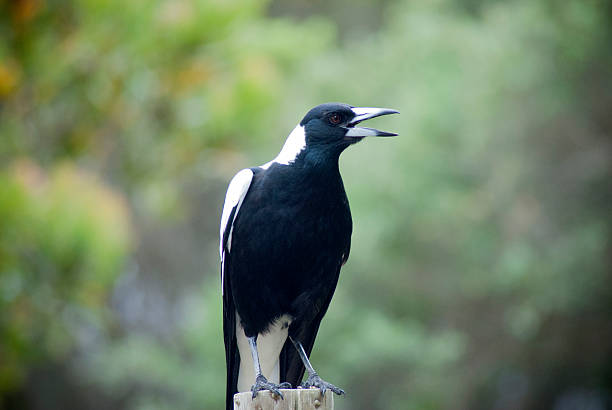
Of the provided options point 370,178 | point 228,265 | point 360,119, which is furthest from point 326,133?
point 370,178

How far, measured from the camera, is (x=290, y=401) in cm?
291

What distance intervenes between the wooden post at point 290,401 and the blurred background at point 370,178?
9.86 ft

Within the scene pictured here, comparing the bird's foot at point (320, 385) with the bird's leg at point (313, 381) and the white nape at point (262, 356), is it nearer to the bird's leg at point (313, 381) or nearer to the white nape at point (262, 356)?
the bird's leg at point (313, 381)

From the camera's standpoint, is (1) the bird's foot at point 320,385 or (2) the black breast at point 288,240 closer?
(1) the bird's foot at point 320,385

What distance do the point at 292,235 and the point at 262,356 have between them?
2.35 ft

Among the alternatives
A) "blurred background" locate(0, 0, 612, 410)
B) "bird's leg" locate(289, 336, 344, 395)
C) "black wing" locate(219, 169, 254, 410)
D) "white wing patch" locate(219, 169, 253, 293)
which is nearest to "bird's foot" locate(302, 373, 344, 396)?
"bird's leg" locate(289, 336, 344, 395)

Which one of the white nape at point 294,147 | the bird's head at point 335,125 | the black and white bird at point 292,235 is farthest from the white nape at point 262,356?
the bird's head at point 335,125

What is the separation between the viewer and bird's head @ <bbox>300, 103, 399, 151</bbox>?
3359mm

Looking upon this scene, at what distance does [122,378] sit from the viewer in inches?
379

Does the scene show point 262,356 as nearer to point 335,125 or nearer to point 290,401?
point 290,401

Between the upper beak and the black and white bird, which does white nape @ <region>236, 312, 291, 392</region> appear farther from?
the upper beak

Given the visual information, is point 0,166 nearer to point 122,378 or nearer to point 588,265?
point 122,378

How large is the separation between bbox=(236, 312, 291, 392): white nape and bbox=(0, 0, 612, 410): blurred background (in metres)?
2.35

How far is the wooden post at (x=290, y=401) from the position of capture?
9.50 ft
